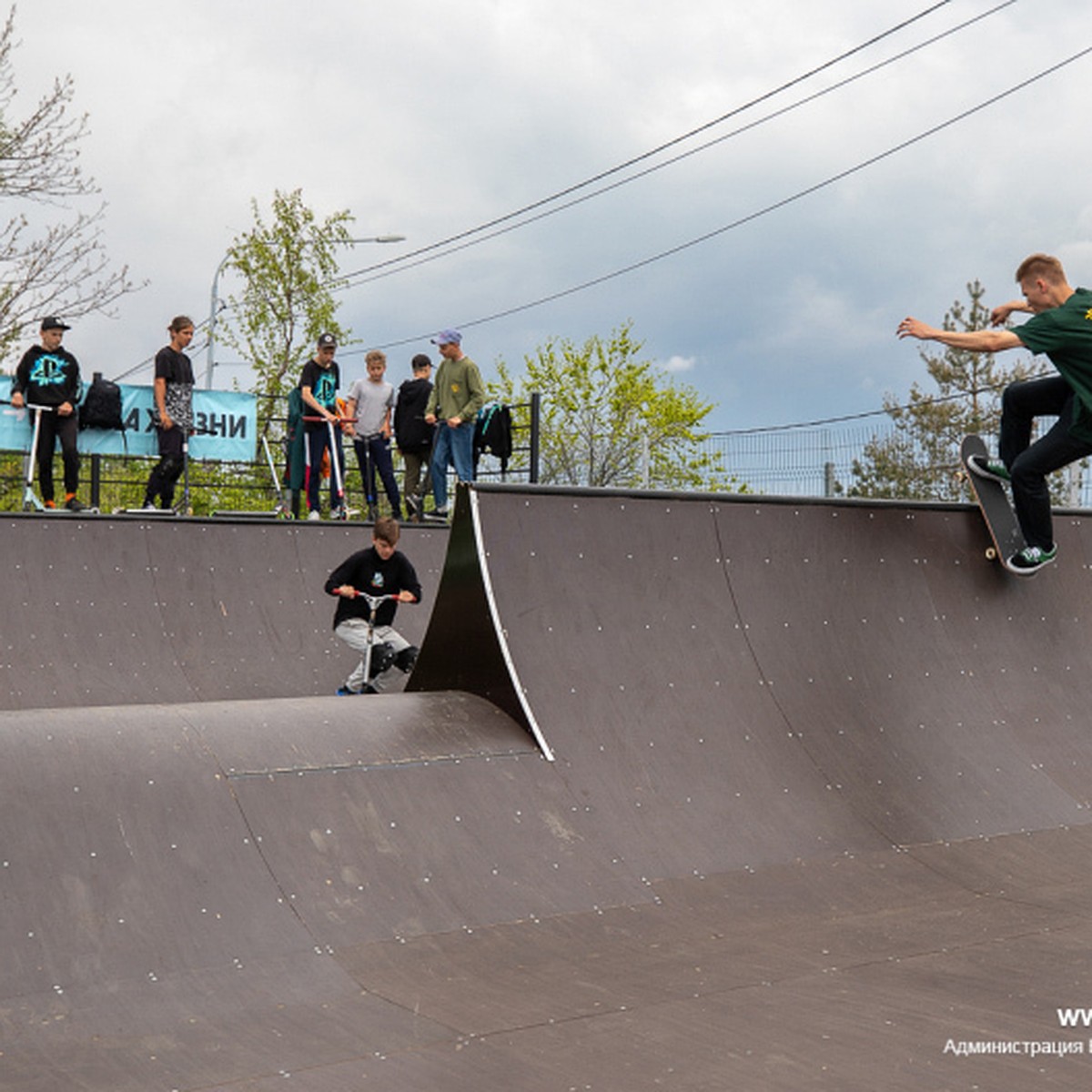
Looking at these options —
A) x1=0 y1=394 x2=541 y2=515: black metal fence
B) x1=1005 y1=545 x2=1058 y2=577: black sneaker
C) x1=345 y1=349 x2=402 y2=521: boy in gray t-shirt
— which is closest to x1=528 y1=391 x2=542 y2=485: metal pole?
x1=0 y1=394 x2=541 y2=515: black metal fence

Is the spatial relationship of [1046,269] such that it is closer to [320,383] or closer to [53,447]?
[320,383]

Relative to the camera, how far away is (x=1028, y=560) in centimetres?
706

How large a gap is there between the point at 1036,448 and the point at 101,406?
9.60 m

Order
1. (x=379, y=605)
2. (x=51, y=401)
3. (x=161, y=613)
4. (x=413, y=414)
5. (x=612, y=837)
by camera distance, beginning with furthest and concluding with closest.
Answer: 1. (x=413, y=414)
2. (x=51, y=401)
3. (x=161, y=613)
4. (x=379, y=605)
5. (x=612, y=837)

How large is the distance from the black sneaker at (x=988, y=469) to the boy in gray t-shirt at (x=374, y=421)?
757 cm

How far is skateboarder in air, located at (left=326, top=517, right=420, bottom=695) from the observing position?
822 centimetres

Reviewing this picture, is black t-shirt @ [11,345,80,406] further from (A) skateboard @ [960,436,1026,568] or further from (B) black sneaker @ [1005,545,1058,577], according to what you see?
(B) black sneaker @ [1005,545,1058,577]

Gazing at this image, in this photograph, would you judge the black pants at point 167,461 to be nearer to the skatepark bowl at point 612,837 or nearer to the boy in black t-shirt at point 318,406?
the boy in black t-shirt at point 318,406

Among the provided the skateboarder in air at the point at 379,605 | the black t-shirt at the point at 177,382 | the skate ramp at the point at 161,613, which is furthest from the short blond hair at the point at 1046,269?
the black t-shirt at the point at 177,382

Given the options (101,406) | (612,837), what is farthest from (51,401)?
(612,837)

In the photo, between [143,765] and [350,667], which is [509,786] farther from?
[350,667]

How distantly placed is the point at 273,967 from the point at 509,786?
1.32 metres

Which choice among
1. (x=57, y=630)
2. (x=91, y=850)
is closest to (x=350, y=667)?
(x=57, y=630)

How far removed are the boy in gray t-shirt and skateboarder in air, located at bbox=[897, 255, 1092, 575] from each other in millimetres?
7742
